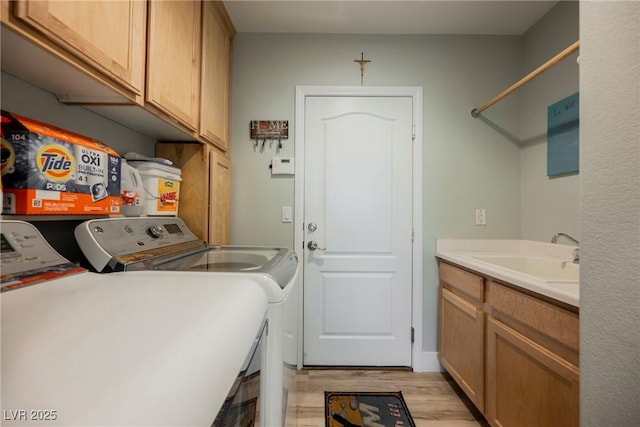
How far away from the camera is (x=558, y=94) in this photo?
1805 millimetres

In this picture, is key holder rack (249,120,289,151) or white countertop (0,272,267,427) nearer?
white countertop (0,272,267,427)

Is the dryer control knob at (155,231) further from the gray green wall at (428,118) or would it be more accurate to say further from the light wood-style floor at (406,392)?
the light wood-style floor at (406,392)

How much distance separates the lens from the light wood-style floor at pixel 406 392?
160 cm

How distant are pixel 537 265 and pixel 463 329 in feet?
2.15

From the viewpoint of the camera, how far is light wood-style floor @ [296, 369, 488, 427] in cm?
160

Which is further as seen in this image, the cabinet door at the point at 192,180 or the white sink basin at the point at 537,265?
the cabinet door at the point at 192,180

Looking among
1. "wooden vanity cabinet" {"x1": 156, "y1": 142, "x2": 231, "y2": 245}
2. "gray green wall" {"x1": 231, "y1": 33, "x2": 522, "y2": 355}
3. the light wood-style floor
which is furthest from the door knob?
the light wood-style floor

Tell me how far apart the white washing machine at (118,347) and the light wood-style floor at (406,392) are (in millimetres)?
1309

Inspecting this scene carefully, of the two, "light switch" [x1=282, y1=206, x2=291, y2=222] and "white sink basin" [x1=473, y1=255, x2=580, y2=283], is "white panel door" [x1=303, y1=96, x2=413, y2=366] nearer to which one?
"light switch" [x1=282, y1=206, x2=291, y2=222]

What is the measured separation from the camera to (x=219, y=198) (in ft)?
6.17

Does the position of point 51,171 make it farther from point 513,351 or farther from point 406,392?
point 406,392

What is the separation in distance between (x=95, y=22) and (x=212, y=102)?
0.91 metres

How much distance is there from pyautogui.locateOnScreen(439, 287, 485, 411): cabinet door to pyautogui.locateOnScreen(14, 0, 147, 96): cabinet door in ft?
6.11

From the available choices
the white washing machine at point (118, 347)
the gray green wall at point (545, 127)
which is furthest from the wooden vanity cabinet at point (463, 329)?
the white washing machine at point (118, 347)
